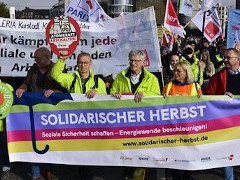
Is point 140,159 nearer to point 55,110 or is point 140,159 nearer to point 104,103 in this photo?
point 104,103

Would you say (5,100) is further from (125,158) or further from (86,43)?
(86,43)

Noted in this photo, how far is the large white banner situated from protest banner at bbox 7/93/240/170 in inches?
98.5

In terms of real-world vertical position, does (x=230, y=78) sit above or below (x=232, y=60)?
below

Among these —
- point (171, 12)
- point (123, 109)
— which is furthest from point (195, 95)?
point (171, 12)

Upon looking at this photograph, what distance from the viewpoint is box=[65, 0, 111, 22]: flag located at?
8805mm

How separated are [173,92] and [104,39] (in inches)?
119

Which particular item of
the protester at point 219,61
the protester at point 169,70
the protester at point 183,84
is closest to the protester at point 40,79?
the protester at point 183,84

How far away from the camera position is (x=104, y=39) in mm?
7344

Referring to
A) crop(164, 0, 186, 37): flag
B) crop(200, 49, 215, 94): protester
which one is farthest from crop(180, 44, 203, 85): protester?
crop(164, 0, 186, 37): flag

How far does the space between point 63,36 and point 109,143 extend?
1.40 metres

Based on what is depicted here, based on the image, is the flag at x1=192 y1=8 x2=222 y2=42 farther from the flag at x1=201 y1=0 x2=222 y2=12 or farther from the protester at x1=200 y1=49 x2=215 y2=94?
the protester at x1=200 y1=49 x2=215 y2=94

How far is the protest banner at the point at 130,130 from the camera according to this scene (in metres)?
4.51

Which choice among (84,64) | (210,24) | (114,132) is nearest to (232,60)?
(114,132)

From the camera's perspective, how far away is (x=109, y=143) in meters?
4.68
